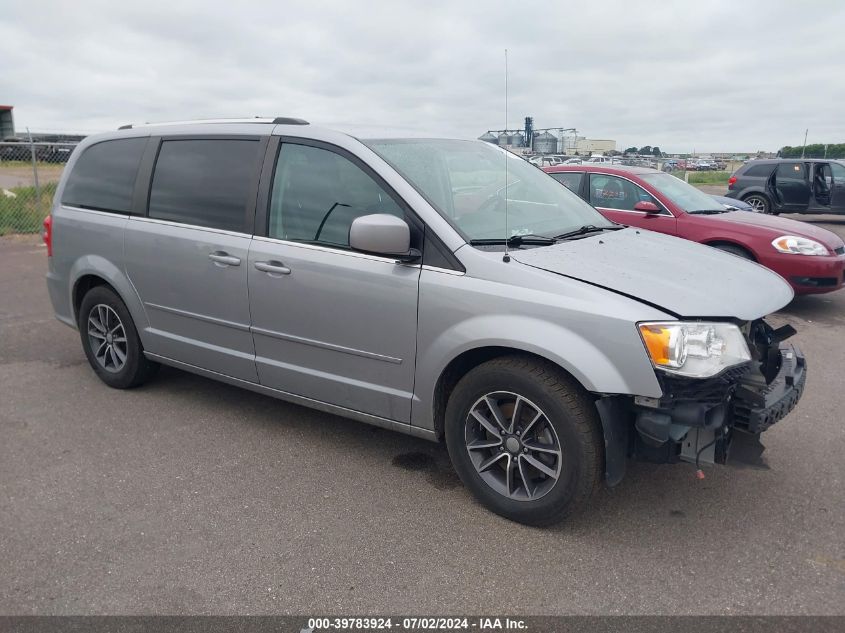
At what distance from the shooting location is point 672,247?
3.88 meters

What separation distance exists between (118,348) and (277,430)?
1.48m

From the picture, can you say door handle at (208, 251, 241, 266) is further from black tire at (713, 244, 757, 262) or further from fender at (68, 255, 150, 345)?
black tire at (713, 244, 757, 262)

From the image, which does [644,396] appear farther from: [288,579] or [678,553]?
[288,579]

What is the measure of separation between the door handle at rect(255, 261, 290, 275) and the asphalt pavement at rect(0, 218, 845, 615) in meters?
1.05

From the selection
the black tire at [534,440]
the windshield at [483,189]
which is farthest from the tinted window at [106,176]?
the black tire at [534,440]

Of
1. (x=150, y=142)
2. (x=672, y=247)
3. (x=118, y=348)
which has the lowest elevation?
(x=118, y=348)

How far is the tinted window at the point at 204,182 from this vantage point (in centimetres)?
402

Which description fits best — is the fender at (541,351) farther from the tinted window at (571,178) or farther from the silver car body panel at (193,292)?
the tinted window at (571,178)

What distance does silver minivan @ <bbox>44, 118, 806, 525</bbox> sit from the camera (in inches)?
114

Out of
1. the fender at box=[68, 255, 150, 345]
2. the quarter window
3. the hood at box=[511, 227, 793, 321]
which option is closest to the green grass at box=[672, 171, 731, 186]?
the quarter window

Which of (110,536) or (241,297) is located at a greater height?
(241,297)

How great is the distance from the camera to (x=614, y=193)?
8227 mm

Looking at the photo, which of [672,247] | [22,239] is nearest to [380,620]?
[672,247]

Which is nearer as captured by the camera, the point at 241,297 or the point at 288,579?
the point at 288,579
